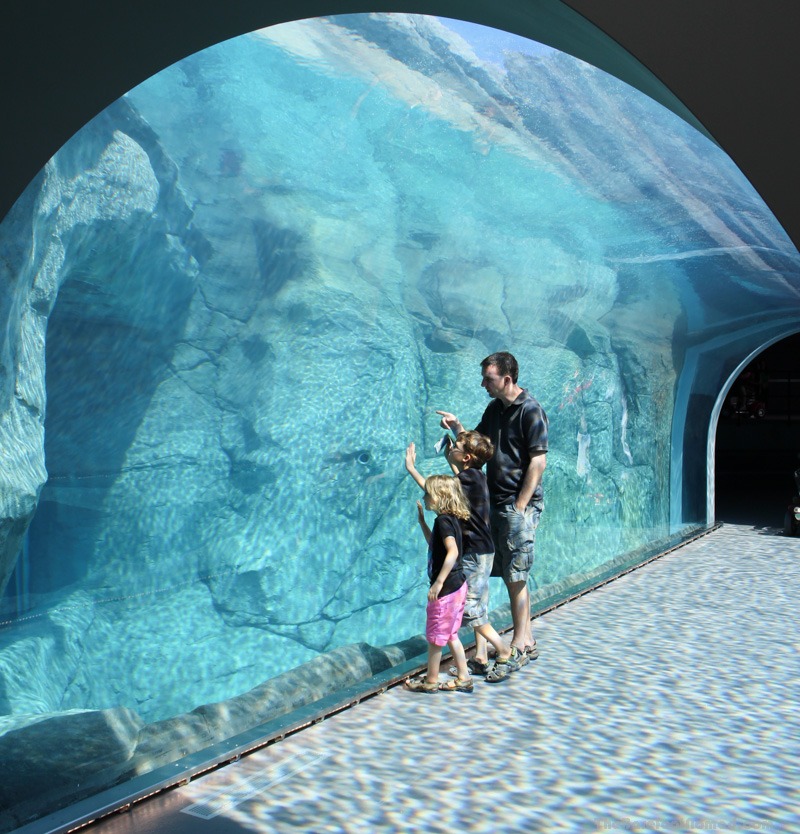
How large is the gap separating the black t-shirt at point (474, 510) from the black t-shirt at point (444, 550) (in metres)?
0.18

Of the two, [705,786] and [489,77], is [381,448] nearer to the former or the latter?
[489,77]

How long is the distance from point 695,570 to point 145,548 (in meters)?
5.34

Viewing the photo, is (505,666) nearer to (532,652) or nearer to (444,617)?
(532,652)

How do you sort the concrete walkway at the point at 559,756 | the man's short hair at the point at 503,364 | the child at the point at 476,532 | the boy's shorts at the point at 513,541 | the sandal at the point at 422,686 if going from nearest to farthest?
the concrete walkway at the point at 559,756
the sandal at the point at 422,686
the child at the point at 476,532
the man's short hair at the point at 503,364
the boy's shorts at the point at 513,541

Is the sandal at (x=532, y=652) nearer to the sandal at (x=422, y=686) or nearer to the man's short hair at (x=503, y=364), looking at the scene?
the sandal at (x=422, y=686)

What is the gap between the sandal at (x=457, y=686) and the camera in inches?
177

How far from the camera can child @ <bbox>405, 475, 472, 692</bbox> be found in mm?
4309

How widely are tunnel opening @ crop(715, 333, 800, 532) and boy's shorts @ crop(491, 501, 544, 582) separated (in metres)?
16.2

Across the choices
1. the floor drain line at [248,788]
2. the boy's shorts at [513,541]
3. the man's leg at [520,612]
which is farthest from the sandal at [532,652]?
the floor drain line at [248,788]

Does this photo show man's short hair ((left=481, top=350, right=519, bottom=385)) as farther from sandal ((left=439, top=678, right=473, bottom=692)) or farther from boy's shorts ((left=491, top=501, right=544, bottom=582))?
sandal ((left=439, top=678, right=473, bottom=692))

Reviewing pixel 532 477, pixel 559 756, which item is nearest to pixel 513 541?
pixel 532 477

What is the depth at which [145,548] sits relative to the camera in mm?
8703

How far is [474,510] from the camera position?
181 inches

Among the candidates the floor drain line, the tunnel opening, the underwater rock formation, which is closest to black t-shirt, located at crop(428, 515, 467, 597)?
the floor drain line
